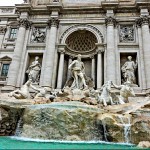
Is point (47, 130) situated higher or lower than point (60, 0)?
lower

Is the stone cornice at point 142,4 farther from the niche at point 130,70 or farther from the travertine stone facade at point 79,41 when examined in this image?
the niche at point 130,70

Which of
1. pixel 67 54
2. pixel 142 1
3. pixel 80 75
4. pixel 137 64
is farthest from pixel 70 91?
pixel 142 1

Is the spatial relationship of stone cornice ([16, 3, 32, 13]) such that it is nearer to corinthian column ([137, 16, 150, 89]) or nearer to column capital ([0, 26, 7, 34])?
column capital ([0, 26, 7, 34])

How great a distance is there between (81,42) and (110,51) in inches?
187

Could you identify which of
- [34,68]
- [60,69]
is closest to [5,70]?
[34,68]

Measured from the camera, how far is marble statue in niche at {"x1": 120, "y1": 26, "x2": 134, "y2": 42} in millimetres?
22336

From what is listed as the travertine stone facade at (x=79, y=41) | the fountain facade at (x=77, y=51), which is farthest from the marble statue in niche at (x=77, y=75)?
the travertine stone facade at (x=79, y=41)

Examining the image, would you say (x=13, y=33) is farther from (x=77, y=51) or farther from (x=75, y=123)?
(x=75, y=123)

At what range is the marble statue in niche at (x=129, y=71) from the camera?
20.1m

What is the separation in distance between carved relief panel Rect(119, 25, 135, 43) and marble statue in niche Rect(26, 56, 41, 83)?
9812mm

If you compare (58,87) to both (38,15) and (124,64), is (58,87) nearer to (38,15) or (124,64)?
(124,64)

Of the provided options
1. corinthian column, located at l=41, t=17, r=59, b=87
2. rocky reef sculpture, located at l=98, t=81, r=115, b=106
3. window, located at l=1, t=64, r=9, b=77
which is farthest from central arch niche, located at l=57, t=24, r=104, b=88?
window, located at l=1, t=64, r=9, b=77

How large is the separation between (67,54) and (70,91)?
6.69 m

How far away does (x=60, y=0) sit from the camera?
25.2 m
